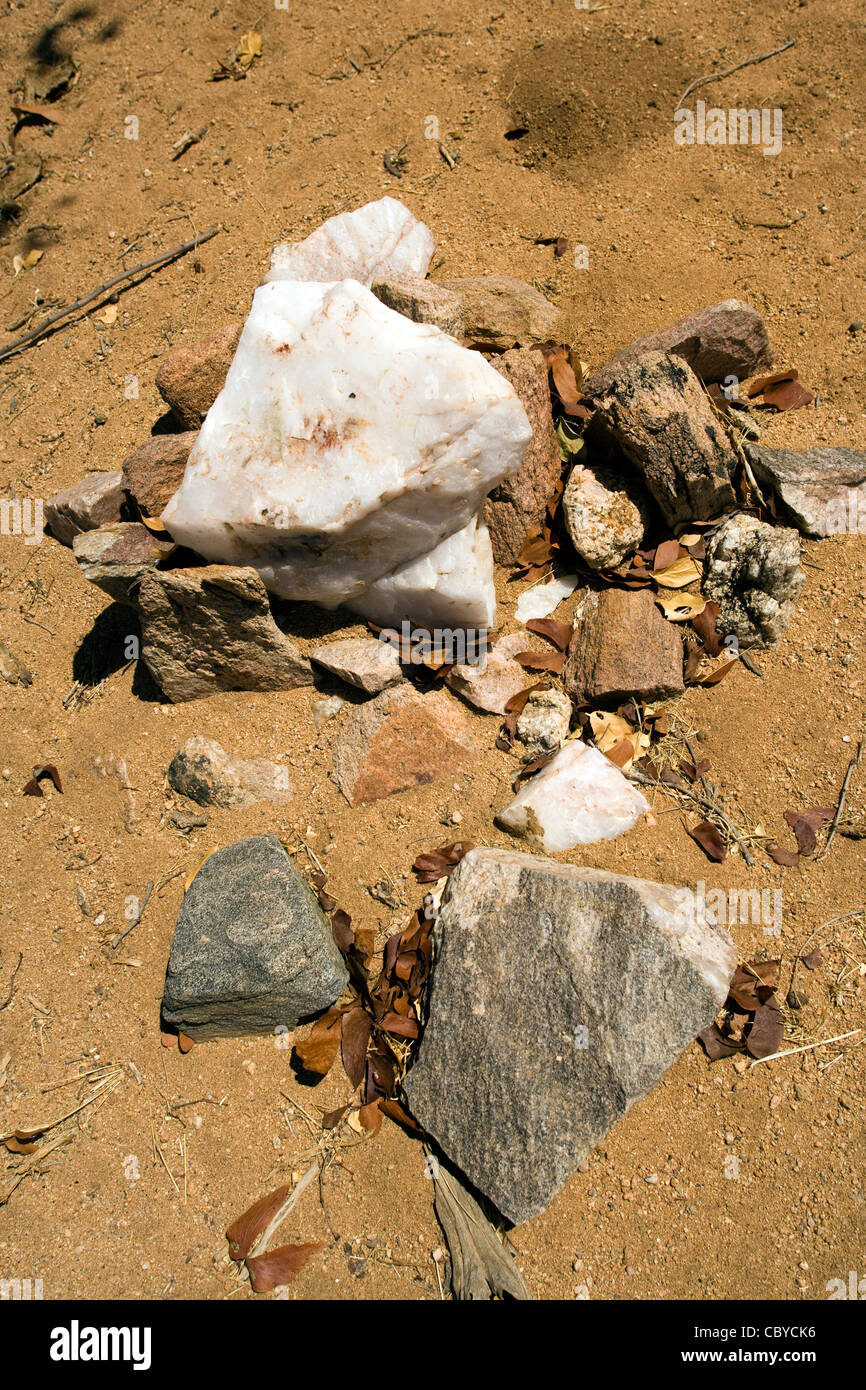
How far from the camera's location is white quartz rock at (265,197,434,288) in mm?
3795

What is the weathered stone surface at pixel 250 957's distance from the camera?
2.61 meters

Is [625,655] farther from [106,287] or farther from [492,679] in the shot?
[106,287]

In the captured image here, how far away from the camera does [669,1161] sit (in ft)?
8.09

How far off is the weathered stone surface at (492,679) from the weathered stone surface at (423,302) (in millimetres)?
1298

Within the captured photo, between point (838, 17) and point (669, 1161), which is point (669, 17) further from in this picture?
point (669, 1161)

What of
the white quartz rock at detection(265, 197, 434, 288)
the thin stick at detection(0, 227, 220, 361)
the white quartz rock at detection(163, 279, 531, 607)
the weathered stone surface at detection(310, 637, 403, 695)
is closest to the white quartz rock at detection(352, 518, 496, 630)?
the white quartz rock at detection(163, 279, 531, 607)

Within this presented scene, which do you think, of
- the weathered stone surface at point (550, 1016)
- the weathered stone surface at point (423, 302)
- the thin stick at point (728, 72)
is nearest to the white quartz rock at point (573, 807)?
the weathered stone surface at point (550, 1016)

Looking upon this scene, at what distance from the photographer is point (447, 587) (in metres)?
3.10

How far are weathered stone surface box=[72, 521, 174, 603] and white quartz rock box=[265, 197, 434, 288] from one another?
1.38 meters

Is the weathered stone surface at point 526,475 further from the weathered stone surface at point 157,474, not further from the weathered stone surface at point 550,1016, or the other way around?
the weathered stone surface at point 550,1016

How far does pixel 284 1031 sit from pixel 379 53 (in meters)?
5.23

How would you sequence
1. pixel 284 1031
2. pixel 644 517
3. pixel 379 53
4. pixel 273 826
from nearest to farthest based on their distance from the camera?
pixel 284 1031 → pixel 273 826 → pixel 644 517 → pixel 379 53

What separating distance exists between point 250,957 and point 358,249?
3.08m

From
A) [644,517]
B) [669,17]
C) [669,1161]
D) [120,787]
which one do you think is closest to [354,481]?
[644,517]
